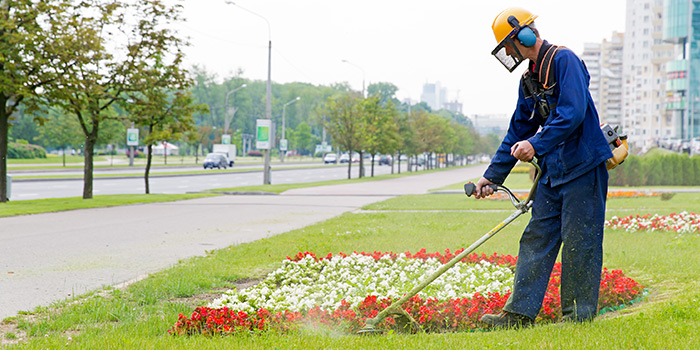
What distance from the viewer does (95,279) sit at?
666cm

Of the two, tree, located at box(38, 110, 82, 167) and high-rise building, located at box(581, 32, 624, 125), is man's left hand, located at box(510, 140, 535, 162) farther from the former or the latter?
high-rise building, located at box(581, 32, 624, 125)

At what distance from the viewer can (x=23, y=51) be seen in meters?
16.4

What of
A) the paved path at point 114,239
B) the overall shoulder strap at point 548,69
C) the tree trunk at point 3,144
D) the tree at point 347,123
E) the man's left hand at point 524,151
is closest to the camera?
the man's left hand at point 524,151

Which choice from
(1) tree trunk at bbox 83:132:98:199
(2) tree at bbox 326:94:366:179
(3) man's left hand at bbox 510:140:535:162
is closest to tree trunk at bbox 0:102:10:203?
(1) tree trunk at bbox 83:132:98:199

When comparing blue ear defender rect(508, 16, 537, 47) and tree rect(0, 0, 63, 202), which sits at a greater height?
tree rect(0, 0, 63, 202)

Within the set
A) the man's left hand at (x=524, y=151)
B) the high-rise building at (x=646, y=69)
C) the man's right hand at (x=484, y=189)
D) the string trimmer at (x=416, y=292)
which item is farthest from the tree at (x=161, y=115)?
the high-rise building at (x=646, y=69)

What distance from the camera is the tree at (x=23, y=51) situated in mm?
15664

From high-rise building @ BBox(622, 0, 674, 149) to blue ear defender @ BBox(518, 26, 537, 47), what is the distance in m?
127

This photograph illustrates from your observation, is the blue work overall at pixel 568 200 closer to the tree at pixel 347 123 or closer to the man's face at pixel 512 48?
the man's face at pixel 512 48

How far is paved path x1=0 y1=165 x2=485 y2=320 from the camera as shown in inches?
255

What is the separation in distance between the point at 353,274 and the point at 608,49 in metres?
197

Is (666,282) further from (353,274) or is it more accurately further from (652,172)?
(652,172)

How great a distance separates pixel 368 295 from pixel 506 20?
7.59ft

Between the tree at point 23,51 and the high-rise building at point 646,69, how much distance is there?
119m
